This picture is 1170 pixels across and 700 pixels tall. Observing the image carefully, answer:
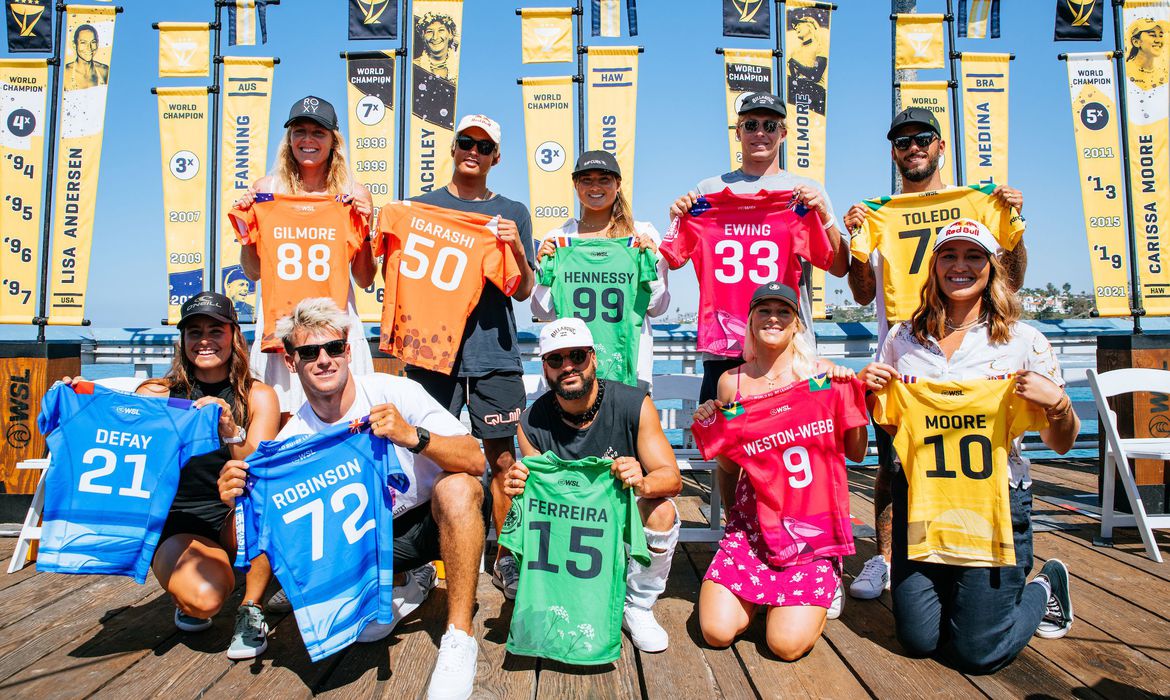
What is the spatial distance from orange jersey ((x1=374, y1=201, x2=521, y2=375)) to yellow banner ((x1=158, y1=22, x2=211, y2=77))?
6284mm

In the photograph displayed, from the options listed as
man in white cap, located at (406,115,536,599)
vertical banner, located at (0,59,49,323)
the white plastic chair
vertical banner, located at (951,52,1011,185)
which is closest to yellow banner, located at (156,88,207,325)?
vertical banner, located at (0,59,49,323)

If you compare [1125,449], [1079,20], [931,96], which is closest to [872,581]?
[1125,449]

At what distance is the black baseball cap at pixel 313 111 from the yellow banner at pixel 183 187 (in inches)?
229

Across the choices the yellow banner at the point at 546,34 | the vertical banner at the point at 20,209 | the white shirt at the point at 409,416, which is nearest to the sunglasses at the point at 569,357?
the white shirt at the point at 409,416

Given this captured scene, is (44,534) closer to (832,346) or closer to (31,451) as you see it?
(31,451)

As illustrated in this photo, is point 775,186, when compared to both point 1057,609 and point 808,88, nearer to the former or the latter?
point 1057,609

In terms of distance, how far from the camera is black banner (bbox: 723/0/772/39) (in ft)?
25.9

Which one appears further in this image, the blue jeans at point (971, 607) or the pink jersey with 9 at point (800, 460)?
the pink jersey with 9 at point (800, 460)

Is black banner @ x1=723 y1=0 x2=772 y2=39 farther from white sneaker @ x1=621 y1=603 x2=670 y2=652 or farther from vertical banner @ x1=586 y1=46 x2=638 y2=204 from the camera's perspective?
white sneaker @ x1=621 y1=603 x2=670 y2=652

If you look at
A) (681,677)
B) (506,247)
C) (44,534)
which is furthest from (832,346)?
(44,534)

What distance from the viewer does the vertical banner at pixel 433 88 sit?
25.5ft

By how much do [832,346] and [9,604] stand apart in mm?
7555

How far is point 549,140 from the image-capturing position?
8273 millimetres

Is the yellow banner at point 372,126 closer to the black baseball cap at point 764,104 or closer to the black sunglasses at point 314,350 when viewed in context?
the black sunglasses at point 314,350
